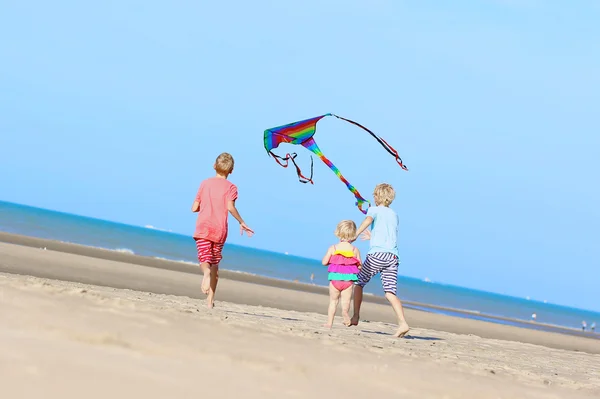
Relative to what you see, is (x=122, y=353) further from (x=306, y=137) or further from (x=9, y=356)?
(x=306, y=137)

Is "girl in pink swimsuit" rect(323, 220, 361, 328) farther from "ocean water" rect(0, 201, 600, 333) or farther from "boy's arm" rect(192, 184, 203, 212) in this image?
"ocean water" rect(0, 201, 600, 333)

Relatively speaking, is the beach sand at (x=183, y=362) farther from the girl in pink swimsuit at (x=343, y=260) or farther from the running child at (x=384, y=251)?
the girl in pink swimsuit at (x=343, y=260)

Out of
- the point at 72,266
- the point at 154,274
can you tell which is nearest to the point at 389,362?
the point at 72,266

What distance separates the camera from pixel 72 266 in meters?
16.7

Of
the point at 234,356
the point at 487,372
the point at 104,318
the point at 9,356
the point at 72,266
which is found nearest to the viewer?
the point at 9,356

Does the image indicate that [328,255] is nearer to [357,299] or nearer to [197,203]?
[357,299]

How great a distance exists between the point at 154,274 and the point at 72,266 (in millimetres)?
2569

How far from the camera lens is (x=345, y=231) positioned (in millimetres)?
9375

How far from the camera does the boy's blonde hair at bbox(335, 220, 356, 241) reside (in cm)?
938

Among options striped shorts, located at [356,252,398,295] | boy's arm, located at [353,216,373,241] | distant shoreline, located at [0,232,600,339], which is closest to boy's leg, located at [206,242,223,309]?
boy's arm, located at [353,216,373,241]

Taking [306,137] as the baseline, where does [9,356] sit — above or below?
below

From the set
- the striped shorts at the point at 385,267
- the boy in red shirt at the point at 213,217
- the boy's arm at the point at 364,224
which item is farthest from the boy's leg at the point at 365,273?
the boy in red shirt at the point at 213,217

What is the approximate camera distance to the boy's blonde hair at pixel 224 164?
29.5ft

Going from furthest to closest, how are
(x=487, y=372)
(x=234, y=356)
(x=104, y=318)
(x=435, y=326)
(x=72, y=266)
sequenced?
(x=435, y=326), (x=72, y=266), (x=487, y=372), (x=104, y=318), (x=234, y=356)
